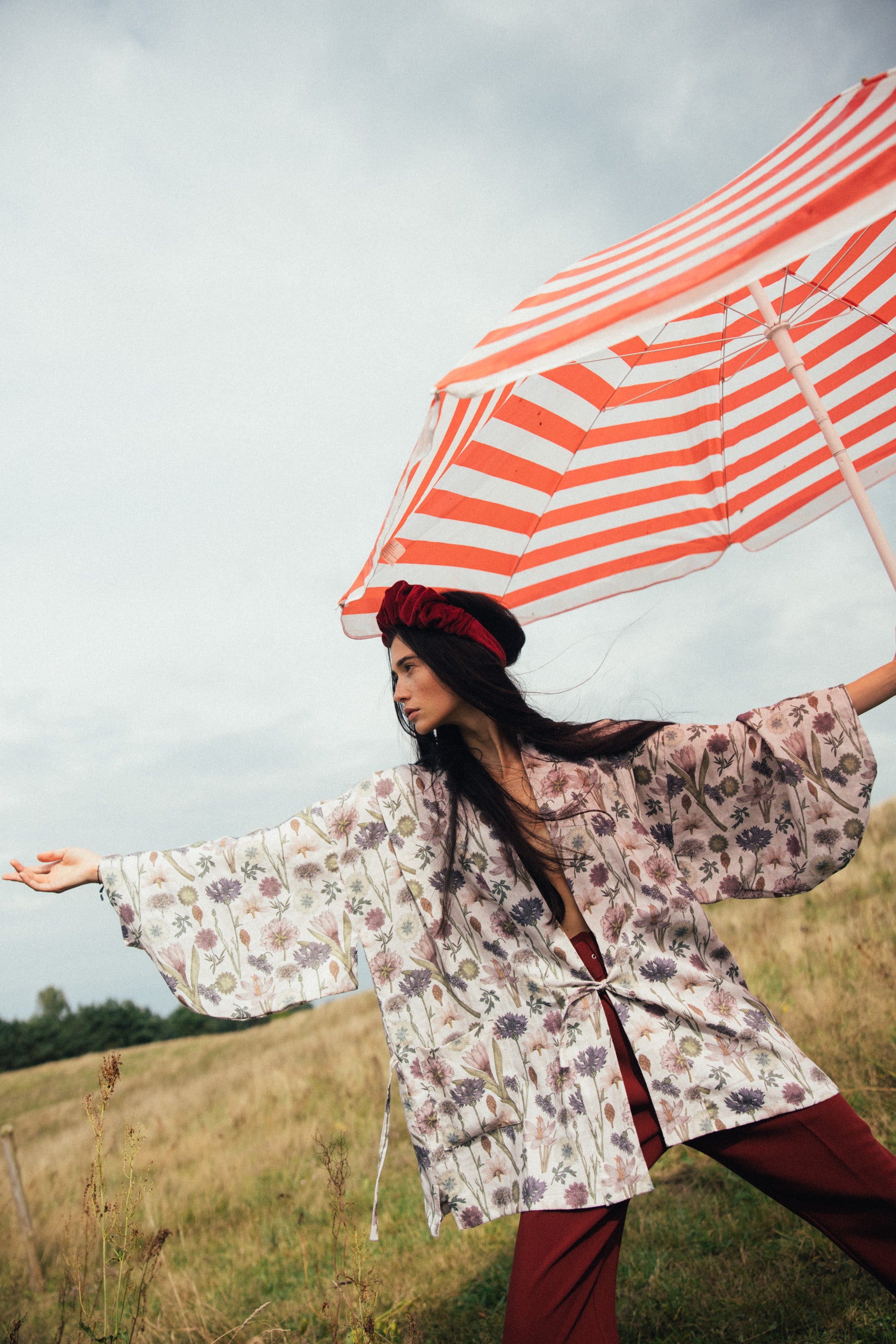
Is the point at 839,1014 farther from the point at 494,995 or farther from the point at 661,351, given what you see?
the point at 661,351

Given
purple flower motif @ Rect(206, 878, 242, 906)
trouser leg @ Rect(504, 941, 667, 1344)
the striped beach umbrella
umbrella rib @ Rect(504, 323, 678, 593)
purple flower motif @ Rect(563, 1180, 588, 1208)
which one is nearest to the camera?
trouser leg @ Rect(504, 941, 667, 1344)

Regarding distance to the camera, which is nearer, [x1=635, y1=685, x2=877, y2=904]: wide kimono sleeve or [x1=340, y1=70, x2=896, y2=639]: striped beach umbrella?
[x1=635, y1=685, x2=877, y2=904]: wide kimono sleeve

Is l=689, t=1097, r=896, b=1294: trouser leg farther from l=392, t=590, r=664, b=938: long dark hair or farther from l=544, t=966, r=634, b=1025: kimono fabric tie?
l=392, t=590, r=664, b=938: long dark hair

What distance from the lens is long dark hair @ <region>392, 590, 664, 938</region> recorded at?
2.30 metres

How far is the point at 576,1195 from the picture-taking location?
1.96 m

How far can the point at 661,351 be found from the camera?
2.89 metres

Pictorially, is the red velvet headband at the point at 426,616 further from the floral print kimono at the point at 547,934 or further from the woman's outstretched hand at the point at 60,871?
the woman's outstretched hand at the point at 60,871

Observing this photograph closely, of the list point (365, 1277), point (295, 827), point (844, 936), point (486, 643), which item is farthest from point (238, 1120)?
point (486, 643)

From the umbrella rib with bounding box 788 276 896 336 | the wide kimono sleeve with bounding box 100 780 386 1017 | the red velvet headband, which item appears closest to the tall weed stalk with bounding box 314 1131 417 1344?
the wide kimono sleeve with bounding box 100 780 386 1017

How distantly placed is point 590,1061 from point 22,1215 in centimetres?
508

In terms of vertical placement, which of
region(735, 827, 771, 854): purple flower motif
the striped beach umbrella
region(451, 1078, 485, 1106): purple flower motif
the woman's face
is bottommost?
region(451, 1078, 485, 1106): purple flower motif

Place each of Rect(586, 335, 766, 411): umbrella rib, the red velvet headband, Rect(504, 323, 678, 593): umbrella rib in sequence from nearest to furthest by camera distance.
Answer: the red velvet headband → Rect(504, 323, 678, 593): umbrella rib → Rect(586, 335, 766, 411): umbrella rib

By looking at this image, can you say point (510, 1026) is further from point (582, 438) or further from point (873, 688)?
point (582, 438)

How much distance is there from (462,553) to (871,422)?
1.51 m
